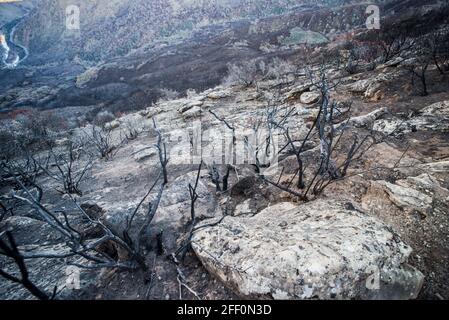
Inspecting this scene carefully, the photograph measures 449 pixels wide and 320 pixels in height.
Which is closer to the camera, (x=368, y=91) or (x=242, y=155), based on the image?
(x=242, y=155)

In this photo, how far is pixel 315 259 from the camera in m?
1.62

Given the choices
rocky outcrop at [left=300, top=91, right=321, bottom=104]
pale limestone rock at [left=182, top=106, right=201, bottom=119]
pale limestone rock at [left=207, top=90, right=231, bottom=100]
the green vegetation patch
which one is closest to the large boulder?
rocky outcrop at [left=300, top=91, right=321, bottom=104]

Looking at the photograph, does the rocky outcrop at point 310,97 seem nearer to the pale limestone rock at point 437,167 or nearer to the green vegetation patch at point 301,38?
the pale limestone rock at point 437,167

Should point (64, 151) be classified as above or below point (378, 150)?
below

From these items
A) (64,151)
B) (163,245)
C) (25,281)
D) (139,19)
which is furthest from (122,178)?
(139,19)

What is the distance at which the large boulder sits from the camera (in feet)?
5.04

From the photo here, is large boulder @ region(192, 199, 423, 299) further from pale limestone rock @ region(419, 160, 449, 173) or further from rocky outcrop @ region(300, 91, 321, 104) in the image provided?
rocky outcrop @ region(300, 91, 321, 104)

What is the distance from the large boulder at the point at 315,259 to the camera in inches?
60.5

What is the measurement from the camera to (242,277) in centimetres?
170

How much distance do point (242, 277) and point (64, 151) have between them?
9493mm

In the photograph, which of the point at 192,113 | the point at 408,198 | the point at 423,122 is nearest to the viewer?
the point at 408,198

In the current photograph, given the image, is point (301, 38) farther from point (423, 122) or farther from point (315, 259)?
point (315, 259)

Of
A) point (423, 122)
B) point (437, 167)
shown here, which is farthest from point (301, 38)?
point (437, 167)

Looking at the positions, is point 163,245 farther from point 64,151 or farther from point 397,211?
point 64,151
